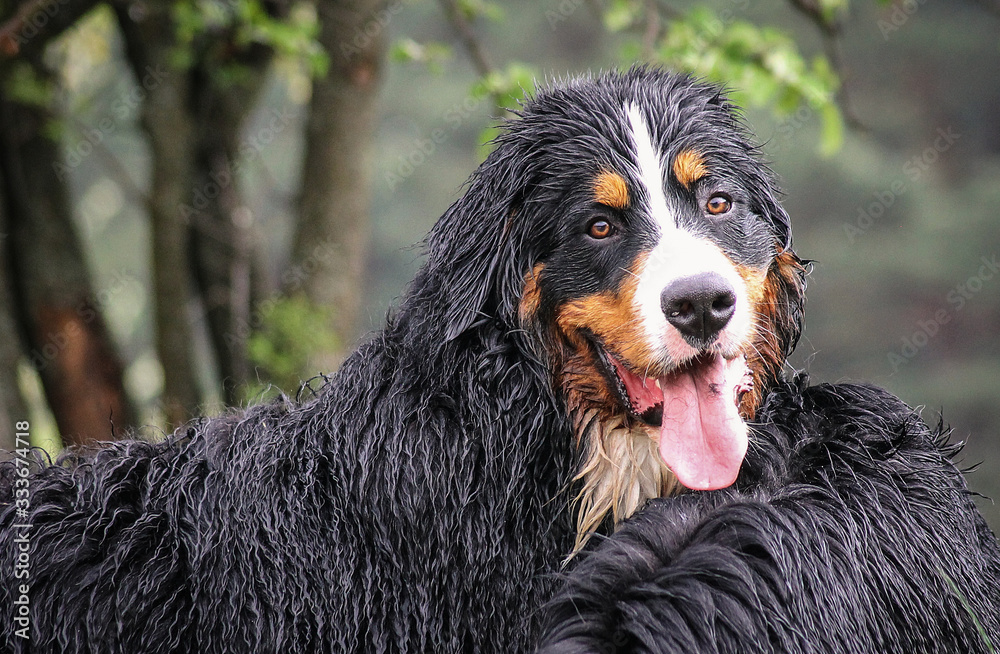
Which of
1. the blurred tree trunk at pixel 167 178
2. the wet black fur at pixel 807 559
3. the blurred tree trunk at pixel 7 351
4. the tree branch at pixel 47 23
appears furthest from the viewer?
the blurred tree trunk at pixel 167 178

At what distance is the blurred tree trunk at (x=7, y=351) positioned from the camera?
605 centimetres

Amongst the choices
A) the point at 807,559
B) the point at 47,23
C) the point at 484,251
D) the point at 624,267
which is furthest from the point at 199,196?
the point at 807,559

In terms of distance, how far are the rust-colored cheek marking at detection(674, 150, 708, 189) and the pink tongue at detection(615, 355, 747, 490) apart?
495mm

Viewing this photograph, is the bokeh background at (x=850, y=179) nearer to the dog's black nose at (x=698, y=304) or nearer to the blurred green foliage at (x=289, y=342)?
the blurred green foliage at (x=289, y=342)

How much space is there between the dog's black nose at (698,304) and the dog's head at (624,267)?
23 mm

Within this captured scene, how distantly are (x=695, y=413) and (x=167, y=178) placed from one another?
16.7 feet

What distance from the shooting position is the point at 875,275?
16.6 m

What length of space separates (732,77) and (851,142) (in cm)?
1175

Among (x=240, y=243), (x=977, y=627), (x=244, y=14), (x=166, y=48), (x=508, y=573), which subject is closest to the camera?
(x=977, y=627)

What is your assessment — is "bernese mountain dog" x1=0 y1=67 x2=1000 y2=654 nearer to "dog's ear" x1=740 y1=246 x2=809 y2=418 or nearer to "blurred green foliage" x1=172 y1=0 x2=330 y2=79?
"dog's ear" x1=740 y1=246 x2=809 y2=418

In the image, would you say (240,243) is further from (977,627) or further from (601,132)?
(977,627)

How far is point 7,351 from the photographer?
6.48m

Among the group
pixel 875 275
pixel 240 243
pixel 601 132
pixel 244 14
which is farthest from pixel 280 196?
pixel 875 275

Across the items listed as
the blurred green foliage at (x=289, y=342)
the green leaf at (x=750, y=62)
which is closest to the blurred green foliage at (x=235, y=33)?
Result: the blurred green foliage at (x=289, y=342)
